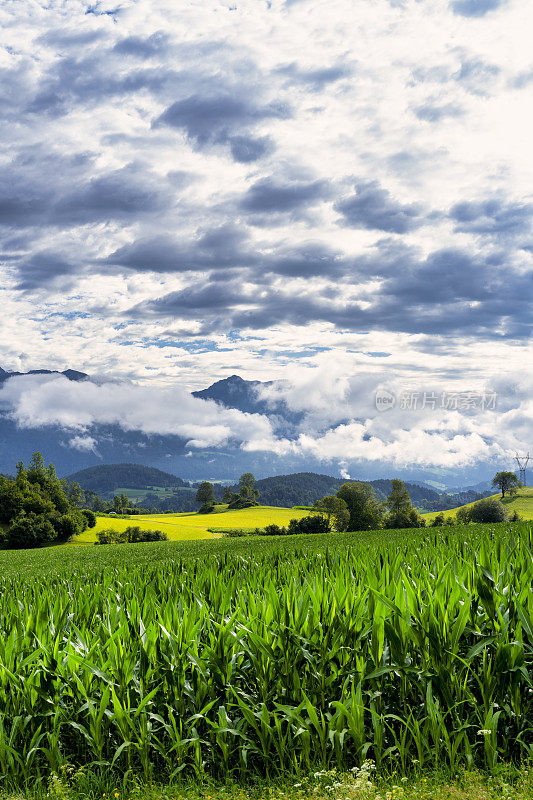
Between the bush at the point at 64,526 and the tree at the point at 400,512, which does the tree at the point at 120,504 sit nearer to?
the bush at the point at 64,526

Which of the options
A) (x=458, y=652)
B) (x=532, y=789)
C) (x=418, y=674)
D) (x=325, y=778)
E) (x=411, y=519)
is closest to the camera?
(x=532, y=789)

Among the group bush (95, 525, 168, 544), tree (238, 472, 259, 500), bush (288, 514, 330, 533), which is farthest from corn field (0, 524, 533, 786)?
tree (238, 472, 259, 500)

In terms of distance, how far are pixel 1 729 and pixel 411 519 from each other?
95552 millimetres

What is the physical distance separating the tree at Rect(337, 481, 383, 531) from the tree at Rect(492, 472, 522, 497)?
6562 centimetres

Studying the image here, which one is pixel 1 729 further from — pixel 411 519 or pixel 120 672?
pixel 411 519

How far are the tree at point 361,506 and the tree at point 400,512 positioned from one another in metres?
2.57

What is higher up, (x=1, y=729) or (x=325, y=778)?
(x=1, y=729)

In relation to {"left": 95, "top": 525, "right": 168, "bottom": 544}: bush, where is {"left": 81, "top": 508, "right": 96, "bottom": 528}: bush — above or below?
above

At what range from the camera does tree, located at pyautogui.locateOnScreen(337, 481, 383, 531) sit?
97.6m

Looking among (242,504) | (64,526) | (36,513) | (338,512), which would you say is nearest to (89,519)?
(36,513)

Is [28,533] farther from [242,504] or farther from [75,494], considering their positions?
[242,504]

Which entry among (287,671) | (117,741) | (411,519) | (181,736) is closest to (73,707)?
(117,741)

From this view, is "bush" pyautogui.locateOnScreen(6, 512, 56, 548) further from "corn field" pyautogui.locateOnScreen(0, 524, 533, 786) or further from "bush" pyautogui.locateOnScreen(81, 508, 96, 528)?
"corn field" pyautogui.locateOnScreen(0, 524, 533, 786)

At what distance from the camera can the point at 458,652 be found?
228 inches
